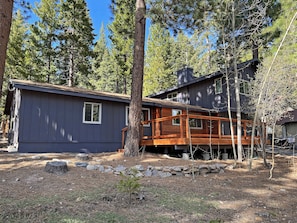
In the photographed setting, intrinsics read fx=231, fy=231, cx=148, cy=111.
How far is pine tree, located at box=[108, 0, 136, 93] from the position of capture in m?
20.3

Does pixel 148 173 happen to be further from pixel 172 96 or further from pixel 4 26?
pixel 172 96

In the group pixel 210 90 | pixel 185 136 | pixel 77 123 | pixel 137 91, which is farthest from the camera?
pixel 210 90

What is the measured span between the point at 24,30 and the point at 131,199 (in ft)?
73.7

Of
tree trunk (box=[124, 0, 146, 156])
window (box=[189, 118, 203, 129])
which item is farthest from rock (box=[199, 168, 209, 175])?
window (box=[189, 118, 203, 129])

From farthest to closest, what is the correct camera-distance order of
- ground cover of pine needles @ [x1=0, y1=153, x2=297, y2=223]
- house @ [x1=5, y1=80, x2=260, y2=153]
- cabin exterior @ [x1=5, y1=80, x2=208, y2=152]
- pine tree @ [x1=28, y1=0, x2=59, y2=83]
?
pine tree @ [x1=28, y1=0, x2=59, y2=83] < cabin exterior @ [x1=5, y1=80, x2=208, y2=152] < house @ [x1=5, y1=80, x2=260, y2=153] < ground cover of pine needles @ [x1=0, y1=153, x2=297, y2=223]

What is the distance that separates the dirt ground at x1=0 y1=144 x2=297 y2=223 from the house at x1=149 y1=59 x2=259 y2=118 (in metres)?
8.39

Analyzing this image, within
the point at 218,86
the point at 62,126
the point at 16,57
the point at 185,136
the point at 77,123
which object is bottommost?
the point at 185,136

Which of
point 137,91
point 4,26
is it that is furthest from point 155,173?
point 4,26

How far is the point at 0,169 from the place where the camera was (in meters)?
5.75

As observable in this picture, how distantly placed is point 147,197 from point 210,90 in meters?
12.1

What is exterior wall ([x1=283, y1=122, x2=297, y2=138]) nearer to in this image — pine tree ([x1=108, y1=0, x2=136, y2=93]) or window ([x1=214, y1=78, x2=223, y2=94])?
window ([x1=214, y1=78, x2=223, y2=94])

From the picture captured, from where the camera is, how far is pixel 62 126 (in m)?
9.89

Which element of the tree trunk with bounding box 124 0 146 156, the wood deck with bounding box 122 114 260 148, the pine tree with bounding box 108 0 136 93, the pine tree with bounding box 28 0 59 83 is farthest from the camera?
the pine tree with bounding box 108 0 136 93

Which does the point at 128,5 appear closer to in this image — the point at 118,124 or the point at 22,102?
the point at 118,124
